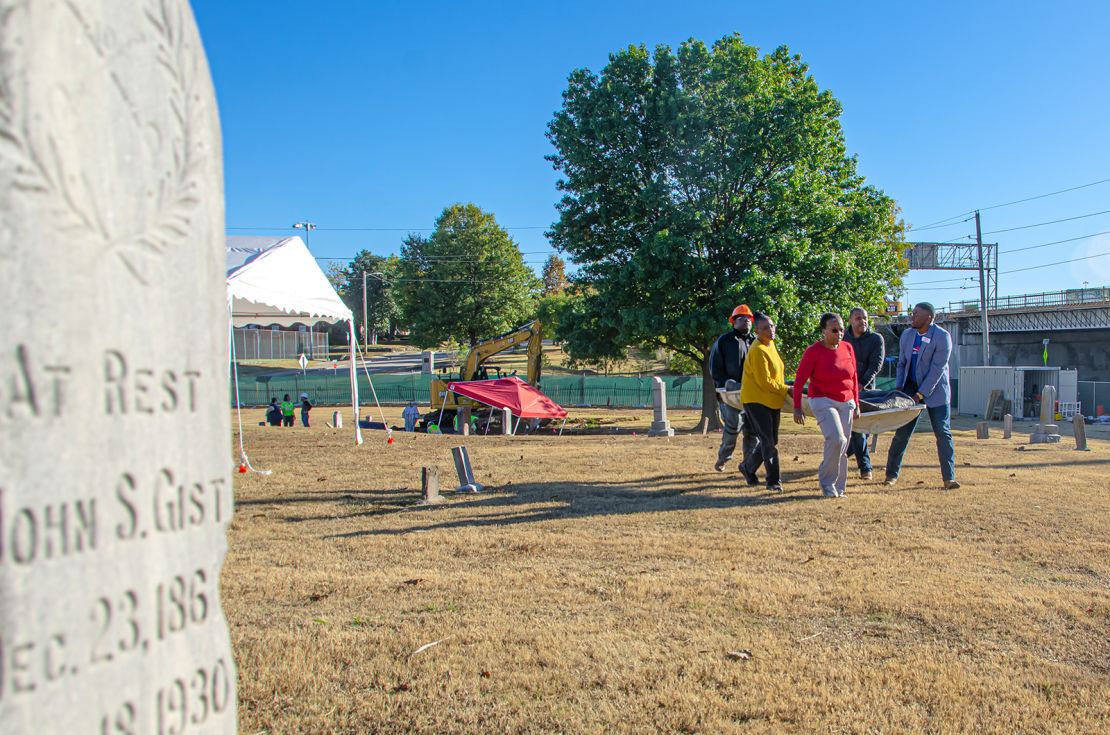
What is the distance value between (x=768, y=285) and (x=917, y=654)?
1630 centimetres

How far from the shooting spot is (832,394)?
8172 millimetres

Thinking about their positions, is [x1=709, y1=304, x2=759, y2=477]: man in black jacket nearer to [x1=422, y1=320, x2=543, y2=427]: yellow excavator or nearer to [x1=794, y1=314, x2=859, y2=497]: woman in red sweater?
[x1=794, y1=314, x2=859, y2=497]: woman in red sweater

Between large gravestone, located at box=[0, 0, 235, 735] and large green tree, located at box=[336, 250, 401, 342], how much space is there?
72.9 metres

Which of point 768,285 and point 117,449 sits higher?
point 768,285

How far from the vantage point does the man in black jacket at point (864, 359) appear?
9562 millimetres

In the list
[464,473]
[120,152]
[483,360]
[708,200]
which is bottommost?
[464,473]

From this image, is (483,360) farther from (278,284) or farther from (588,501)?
(588,501)

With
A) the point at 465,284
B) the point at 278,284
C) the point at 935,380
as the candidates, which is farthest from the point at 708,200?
the point at 465,284

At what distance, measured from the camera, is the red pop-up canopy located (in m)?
22.2

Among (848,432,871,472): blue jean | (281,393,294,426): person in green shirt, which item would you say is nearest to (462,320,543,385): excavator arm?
(281,393,294,426): person in green shirt

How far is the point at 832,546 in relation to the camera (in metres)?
6.27

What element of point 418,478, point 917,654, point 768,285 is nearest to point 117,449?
point 917,654

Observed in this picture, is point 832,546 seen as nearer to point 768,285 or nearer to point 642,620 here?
point 642,620

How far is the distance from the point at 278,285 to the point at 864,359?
8576 millimetres
